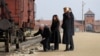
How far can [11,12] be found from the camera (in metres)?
14.5

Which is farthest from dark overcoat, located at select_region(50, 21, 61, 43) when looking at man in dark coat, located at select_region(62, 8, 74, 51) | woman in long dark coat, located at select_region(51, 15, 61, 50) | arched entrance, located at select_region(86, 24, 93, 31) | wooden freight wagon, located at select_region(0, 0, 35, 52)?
arched entrance, located at select_region(86, 24, 93, 31)

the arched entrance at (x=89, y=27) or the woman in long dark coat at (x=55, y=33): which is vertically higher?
the woman in long dark coat at (x=55, y=33)

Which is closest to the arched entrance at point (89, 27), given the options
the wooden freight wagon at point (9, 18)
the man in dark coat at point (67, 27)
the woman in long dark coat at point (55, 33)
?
the wooden freight wagon at point (9, 18)

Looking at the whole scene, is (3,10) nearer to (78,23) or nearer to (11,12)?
(11,12)

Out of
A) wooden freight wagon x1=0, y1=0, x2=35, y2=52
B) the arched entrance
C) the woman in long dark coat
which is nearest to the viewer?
wooden freight wagon x1=0, y1=0, x2=35, y2=52

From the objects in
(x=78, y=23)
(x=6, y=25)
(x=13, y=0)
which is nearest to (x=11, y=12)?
(x=13, y=0)

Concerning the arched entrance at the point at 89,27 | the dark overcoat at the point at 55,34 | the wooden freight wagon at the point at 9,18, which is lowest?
the arched entrance at the point at 89,27

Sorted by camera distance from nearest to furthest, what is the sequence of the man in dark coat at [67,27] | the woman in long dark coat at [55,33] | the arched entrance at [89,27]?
→ the man in dark coat at [67,27] < the woman in long dark coat at [55,33] < the arched entrance at [89,27]

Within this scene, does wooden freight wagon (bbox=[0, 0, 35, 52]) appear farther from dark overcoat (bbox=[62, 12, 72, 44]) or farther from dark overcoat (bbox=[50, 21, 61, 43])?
dark overcoat (bbox=[62, 12, 72, 44])

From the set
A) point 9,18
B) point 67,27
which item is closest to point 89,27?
point 67,27

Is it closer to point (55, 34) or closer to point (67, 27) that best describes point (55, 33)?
point (55, 34)

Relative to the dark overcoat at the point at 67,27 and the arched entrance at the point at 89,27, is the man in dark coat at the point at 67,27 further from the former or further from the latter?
the arched entrance at the point at 89,27

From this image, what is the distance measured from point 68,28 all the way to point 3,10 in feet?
9.49

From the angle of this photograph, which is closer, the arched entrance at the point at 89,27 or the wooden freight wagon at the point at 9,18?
the wooden freight wagon at the point at 9,18
